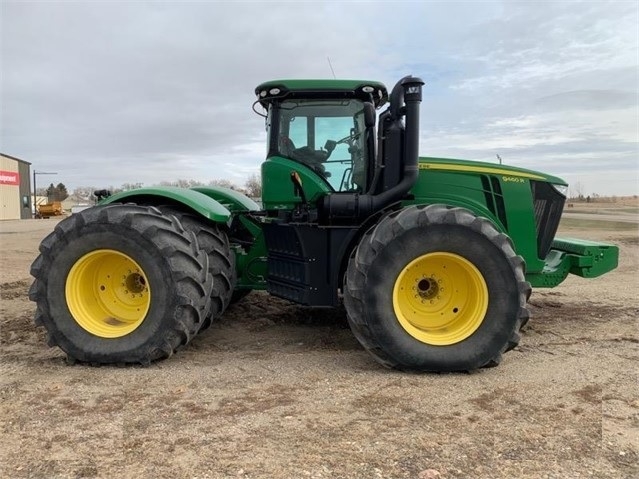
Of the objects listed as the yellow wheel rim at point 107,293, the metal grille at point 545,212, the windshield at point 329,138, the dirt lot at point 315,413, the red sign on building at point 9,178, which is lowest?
the dirt lot at point 315,413

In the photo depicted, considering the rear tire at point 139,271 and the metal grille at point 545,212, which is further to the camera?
the metal grille at point 545,212

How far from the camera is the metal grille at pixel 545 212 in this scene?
532cm

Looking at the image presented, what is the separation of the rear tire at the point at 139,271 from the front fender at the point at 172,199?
0.31 meters

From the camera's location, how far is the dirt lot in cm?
295

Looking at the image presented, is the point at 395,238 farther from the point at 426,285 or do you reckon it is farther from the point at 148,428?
the point at 148,428

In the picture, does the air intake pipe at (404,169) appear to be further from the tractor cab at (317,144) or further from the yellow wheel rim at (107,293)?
the yellow wheel rim at (107,293)

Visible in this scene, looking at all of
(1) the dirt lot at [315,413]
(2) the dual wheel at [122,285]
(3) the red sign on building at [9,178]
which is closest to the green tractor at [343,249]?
(2) the dual wheel at [122,285]

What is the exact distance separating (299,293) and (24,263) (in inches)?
382

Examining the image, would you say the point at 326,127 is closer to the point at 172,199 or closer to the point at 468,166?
the point at 468,166

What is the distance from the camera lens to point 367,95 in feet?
17.7

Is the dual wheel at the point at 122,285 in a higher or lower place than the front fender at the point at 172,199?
lower

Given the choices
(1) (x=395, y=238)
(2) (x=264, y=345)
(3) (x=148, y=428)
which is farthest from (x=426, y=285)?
(3) (x=148, y=428)

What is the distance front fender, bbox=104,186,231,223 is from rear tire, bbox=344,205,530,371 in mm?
1596

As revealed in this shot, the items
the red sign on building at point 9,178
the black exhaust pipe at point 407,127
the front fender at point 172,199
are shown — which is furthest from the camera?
the red sign on building at point 9,178
